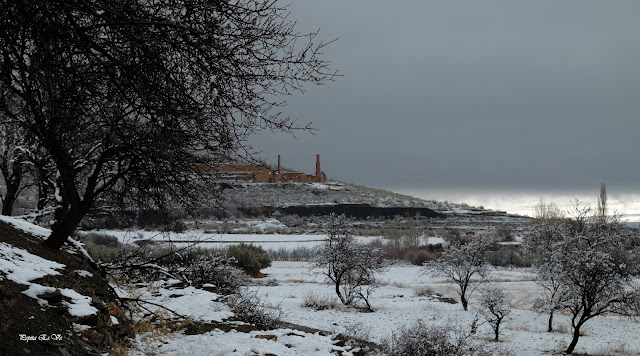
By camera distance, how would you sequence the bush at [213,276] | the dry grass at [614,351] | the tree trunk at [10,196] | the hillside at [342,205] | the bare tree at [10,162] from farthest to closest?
the hillside at [342,205]
the dry grass at [614,351]
the bush at [213,276]
the tree trunk at [10,196]
the bare tree at [10,162]

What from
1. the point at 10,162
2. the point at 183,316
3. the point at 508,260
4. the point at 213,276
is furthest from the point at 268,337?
the point at 508,260

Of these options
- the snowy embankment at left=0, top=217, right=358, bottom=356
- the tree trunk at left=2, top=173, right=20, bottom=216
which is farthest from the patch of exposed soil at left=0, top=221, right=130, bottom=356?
the tree trunk at left=2, top=173, right=20, bottom=216

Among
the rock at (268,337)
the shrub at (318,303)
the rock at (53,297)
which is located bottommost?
the shrub at (318,303)

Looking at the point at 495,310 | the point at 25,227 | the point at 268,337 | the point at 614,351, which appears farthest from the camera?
the point at 495,310

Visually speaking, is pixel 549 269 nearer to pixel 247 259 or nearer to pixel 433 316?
pixel 433 316

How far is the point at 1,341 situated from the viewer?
4062 mm

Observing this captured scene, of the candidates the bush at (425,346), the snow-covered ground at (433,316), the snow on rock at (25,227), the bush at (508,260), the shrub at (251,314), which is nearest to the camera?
the snow on rock at (25,227)

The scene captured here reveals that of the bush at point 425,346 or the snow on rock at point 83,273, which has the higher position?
the snow on rock at point 83,273

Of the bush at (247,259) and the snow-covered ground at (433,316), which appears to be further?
the bush at (247,259)

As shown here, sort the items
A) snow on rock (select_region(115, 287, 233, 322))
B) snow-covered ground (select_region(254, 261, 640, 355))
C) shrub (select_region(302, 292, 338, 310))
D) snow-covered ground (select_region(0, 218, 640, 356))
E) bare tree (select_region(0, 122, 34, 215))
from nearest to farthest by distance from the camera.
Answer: snow-covered ground (select_region(0, 218, 640, 356)), snow on rock (select_region(115, 287, 233, 322)), bare tree (select_region(0, 122, 34, 215)), snow-covered ground (select_region(254, 261, 640, 355)), shrub (select_region(302, 292, 338, 310))

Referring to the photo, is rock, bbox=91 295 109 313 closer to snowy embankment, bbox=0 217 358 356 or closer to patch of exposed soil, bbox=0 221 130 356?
patch of exposed soil, bbox=0 221 130 356

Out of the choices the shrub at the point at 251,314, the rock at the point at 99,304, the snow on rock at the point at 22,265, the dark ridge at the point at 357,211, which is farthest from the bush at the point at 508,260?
the snow on rock at the point at 22,265

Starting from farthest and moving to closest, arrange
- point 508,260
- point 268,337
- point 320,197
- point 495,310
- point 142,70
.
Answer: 1. point 320,197
2. point 508,260
3. point 495,310
4. point 268,337
5. point 142,70

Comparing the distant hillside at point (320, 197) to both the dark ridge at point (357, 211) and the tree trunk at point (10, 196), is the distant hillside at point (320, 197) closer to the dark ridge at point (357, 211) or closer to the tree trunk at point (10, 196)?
the dark ridge at point (357, 211)
